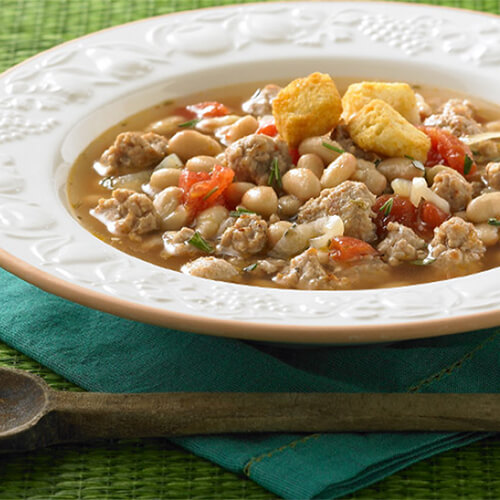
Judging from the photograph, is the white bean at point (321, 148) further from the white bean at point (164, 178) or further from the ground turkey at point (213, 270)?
the ground turkey at point (213, 270)

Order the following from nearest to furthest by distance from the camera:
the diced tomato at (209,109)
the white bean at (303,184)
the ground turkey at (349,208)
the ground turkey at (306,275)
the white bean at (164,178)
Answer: the ground turkey at (306,275) → the ground turkey at (349,208) → the white bean at (303,184) → the white bean at (164,178) → the diced tomato at (209,109)

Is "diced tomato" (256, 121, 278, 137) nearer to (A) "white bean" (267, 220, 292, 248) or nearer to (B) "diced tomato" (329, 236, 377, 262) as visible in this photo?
(A) "white bean" (267, 220, 292, 248)

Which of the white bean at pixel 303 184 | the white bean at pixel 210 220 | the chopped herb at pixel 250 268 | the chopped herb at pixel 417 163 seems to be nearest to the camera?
the chopped herb at pixel 250 268

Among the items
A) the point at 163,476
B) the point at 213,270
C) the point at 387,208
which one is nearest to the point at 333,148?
the point at 387,208

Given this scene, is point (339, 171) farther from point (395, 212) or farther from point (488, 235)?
point (488, 235)

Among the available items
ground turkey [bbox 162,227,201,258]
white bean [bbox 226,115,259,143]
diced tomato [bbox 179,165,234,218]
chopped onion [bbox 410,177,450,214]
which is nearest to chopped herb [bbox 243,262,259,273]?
ground turkey [bbox 162,227,201,258]

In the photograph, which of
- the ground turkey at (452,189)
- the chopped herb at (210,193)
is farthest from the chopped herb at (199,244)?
the ground turkey at (452,189)

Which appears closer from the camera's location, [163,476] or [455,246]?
[163,476]
